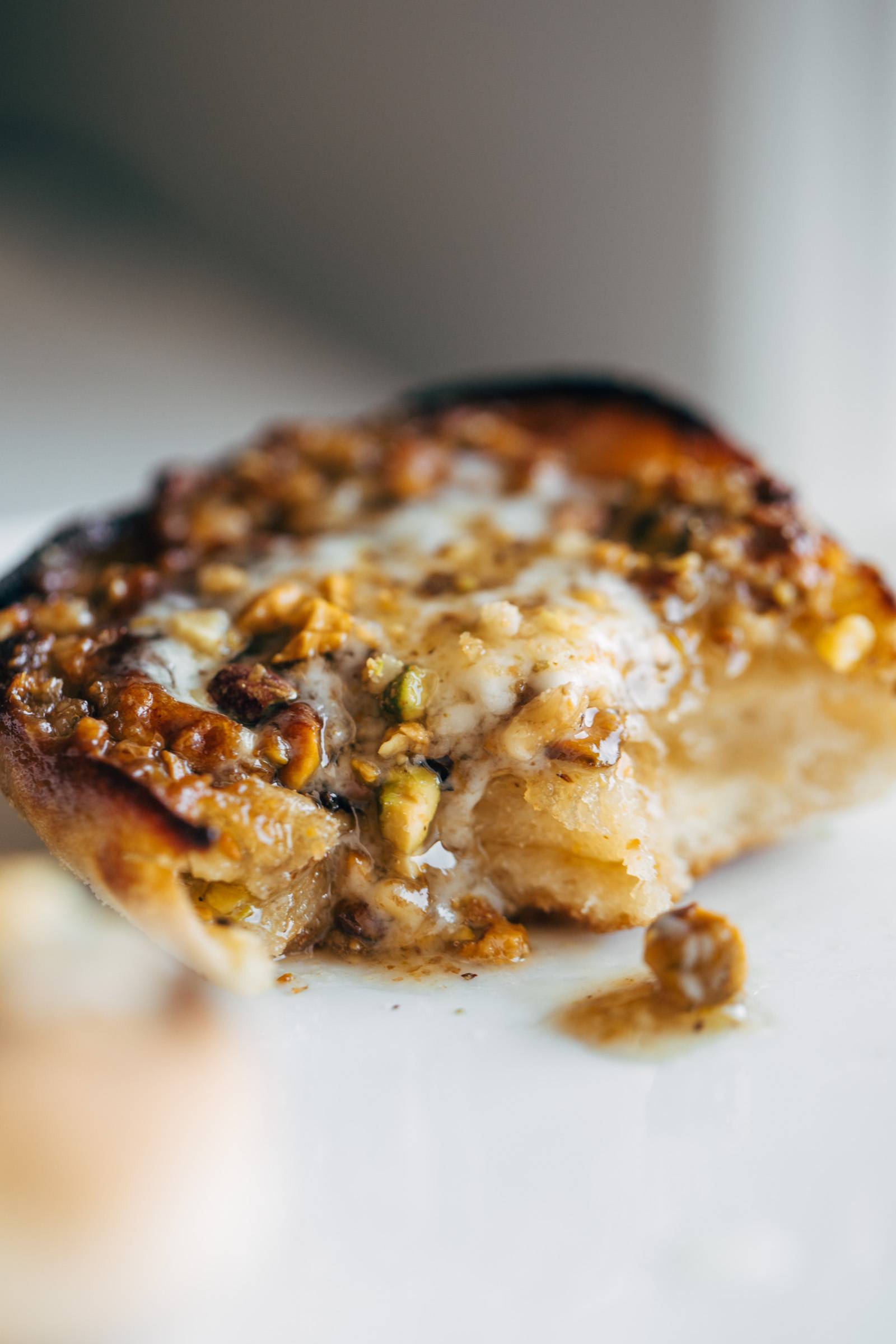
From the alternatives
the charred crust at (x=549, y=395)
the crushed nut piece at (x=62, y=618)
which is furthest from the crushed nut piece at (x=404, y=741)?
the charred crust at (x=549, y=395)

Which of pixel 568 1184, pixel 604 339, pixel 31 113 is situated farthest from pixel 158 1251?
pixel 31 113

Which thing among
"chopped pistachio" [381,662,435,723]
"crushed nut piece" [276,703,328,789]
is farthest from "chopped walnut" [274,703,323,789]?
"chopped pistachio" [381,662,435,723]

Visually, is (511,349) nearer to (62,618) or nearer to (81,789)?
(62,618)

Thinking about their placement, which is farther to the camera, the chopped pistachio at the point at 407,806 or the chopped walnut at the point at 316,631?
the chopped walnut at the point at 316,631

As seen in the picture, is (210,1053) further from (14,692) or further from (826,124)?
(826,124)

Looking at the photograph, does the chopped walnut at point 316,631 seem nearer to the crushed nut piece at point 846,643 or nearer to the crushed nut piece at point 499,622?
the crushed nut piece at point 499,622

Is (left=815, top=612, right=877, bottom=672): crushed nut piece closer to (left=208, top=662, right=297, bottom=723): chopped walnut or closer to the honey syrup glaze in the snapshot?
the honey syrup glaze
